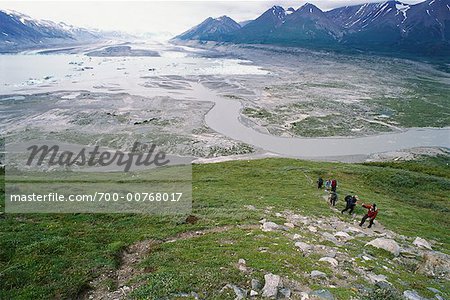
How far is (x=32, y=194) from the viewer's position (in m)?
29.5

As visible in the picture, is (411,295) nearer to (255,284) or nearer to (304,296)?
(304,296)

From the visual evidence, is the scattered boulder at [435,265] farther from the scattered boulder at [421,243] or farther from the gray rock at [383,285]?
the gray rock at [383,285]

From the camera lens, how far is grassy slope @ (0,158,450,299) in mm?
15555

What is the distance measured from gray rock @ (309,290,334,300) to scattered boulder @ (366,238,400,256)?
8.14 metres

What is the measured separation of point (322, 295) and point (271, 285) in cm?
229

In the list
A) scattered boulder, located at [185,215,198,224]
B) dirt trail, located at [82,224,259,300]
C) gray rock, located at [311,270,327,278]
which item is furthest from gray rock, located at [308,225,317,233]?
scattered boulder, located at [185,215,198,224]

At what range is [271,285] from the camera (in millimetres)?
14570

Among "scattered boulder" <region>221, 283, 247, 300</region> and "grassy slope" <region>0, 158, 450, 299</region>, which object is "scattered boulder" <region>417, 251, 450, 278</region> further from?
"scattered boulder" <region>221, 283, 247, 300</region>

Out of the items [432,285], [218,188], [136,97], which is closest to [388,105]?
[136,97]

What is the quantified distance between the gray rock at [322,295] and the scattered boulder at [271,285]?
156 cm

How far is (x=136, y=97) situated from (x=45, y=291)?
3765 inches

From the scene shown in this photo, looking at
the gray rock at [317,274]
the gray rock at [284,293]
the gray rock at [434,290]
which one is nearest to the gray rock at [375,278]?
the gray rock at [434,290]

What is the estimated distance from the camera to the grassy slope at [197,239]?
612 inches

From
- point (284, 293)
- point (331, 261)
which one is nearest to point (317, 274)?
point (331, 261)
